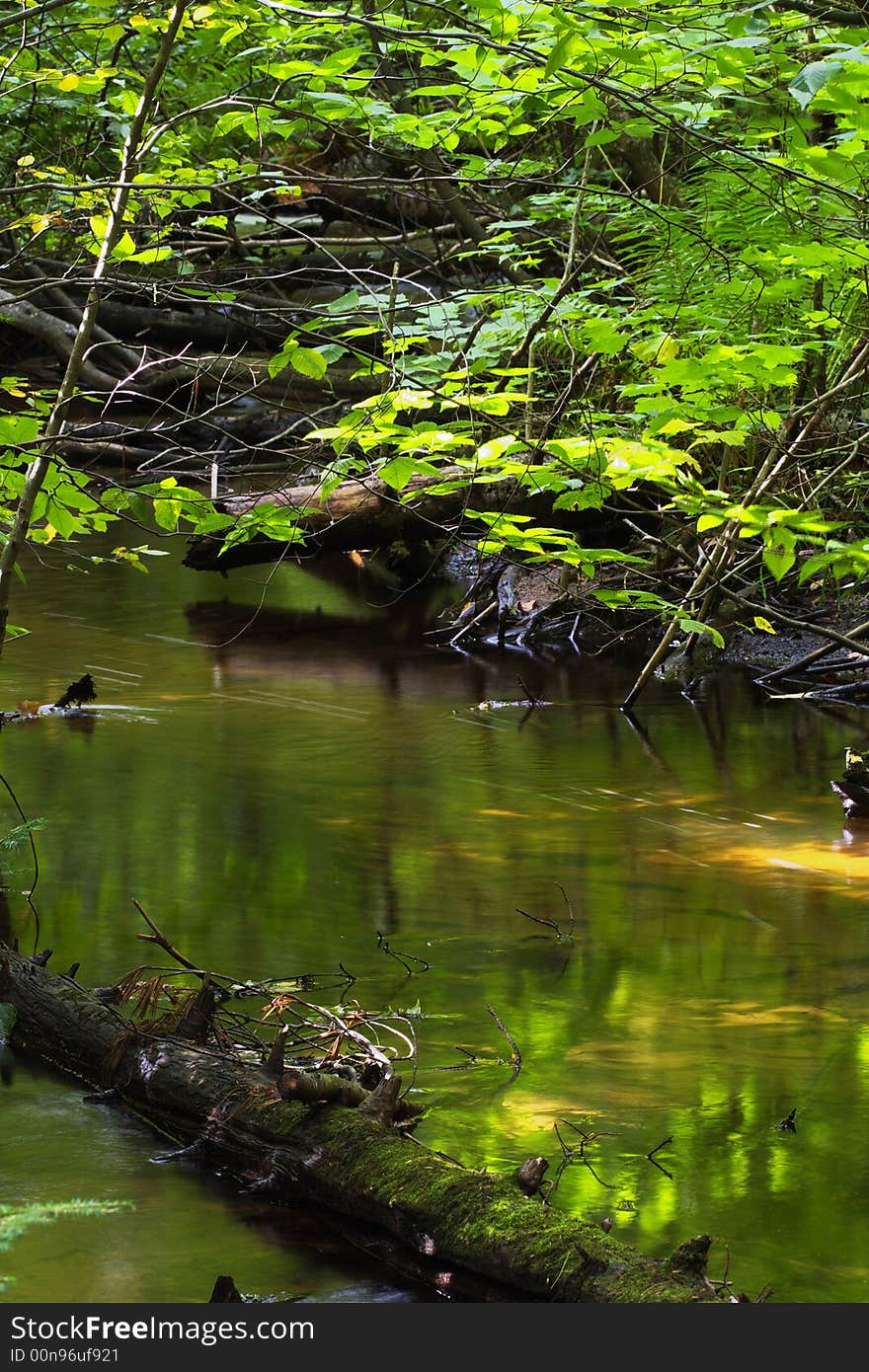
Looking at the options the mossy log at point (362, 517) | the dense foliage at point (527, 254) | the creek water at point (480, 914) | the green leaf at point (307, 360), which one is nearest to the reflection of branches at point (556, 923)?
the creek water at point (480, 914)

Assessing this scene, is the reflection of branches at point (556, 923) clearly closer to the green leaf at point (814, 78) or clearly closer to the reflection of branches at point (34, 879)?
the reflection of branches at point (34, 879)

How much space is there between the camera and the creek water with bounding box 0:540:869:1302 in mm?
3998

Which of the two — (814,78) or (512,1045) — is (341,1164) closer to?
(512,1045)

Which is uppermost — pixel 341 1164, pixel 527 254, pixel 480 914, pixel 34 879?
pixel 527 254

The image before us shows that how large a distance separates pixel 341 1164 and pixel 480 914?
107 inches

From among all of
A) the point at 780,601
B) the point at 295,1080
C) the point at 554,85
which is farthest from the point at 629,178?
the point at 295,1080

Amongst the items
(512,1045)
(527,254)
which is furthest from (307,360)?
(527,254)

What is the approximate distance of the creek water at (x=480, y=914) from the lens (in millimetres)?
3998

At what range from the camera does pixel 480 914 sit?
6602 millimetres

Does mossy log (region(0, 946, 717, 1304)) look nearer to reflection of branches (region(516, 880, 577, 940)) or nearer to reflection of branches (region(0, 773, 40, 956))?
reflection of branches (region(0, 773, 40, 956))

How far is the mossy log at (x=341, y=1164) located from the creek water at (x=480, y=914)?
0.11m

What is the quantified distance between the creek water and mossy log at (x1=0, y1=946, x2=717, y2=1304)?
11 centimetres

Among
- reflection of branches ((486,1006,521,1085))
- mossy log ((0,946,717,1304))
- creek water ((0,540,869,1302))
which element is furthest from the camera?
reflection of branches ((486,1006,521,1085))

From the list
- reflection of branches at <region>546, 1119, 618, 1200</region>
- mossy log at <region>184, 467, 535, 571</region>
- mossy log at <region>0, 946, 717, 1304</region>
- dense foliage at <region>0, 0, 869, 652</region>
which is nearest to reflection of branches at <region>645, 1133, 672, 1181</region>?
reflection of branches at <region>546, 1119, 618, 1200</region>
